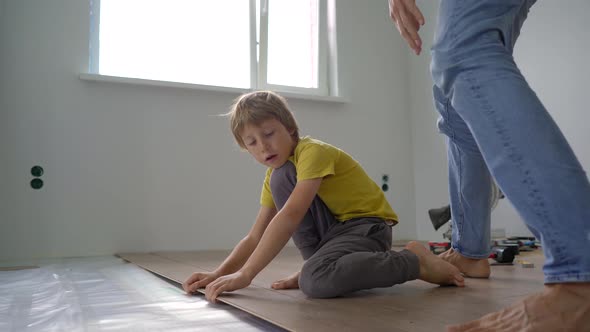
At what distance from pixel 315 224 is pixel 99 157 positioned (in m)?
1.76

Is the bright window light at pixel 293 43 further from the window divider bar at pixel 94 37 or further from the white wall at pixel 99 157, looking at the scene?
the window divider bar at pixel 94 37

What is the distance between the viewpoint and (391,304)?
1075 mm

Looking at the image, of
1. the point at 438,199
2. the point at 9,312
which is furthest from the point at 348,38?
the point at 9,312

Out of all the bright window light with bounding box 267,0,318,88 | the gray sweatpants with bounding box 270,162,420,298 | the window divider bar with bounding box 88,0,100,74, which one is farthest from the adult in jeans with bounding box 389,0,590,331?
the bright window light with bounding box 267,0,318,88

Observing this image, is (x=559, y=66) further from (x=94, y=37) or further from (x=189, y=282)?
(x=94, y=37)

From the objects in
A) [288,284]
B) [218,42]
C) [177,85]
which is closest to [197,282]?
[288,284]

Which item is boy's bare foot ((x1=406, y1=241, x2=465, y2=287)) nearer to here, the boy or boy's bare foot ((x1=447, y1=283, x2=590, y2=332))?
the boy

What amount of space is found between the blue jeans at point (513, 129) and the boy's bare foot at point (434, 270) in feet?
1.93

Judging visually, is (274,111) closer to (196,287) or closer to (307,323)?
(196,287)

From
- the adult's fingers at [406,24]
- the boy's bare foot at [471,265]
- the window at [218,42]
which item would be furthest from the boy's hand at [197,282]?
the window at [218,42]

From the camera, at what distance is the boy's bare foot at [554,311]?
0.62 meters

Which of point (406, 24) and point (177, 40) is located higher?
point (177, 40)

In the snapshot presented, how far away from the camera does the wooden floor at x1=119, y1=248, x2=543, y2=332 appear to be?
893 mm

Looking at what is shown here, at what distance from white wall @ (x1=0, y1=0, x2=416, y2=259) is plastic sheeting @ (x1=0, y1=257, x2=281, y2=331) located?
0.90 m
